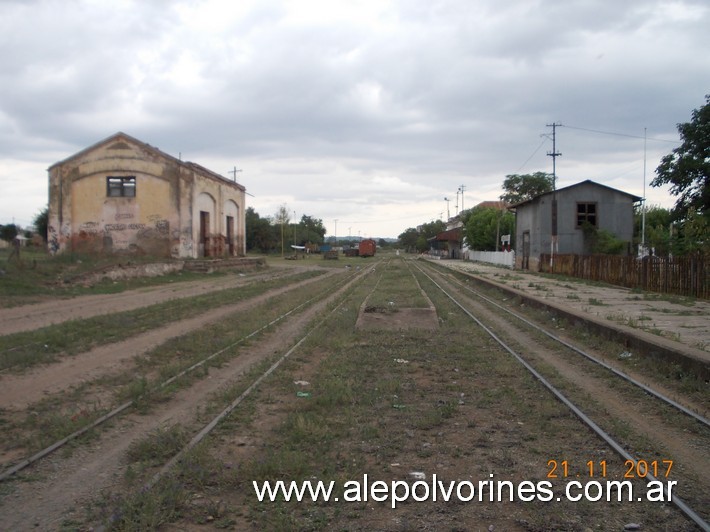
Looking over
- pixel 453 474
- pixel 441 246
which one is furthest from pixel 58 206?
pixel 441 246

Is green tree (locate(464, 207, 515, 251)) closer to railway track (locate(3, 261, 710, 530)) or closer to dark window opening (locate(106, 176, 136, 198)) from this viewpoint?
dark window opening (locate(106, 176, 136, 198))

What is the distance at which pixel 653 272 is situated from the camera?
24.0 m

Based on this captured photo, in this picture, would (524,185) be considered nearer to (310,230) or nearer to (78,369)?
(310,230)

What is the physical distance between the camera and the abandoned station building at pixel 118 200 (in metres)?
35.3

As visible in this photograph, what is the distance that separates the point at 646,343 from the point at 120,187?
103 ft

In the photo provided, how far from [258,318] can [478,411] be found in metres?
9.47

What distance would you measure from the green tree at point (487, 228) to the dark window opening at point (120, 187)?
43396 millimetres

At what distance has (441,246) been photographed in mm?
122000

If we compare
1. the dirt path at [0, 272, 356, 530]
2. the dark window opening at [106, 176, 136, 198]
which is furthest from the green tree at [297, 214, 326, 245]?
the dirt path at [0, 272, 356, 530]

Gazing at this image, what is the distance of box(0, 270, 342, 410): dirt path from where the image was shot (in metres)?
7.78

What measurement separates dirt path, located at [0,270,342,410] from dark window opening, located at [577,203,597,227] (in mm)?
35300

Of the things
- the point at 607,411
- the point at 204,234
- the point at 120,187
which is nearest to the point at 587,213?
the point at 204,234

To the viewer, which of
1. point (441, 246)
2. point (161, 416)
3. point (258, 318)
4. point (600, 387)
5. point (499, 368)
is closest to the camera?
point (161, 416)

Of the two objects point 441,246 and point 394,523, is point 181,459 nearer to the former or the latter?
point 394,523
